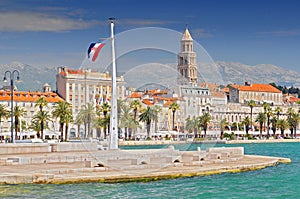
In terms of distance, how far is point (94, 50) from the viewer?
4369 cm

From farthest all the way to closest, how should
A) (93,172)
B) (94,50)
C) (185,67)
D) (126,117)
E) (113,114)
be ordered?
(185,67) < (126,117) < (113,114) < (94,50) < (93,172)

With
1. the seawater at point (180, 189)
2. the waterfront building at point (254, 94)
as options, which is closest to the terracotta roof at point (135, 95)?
the seawater at point (180, 189)

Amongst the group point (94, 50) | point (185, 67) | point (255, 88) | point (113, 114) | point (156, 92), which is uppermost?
point (255, 88)

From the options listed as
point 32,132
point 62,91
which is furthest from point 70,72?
point 32,132

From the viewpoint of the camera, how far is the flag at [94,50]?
Answer: 43.5m

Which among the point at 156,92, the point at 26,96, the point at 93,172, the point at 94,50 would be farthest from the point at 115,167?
the point at 26,96

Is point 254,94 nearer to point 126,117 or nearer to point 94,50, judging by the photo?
point 126,117

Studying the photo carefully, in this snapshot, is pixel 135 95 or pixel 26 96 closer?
pixel 135 95

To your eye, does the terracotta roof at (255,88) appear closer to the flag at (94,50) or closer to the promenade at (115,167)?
the promenade at (115,167)

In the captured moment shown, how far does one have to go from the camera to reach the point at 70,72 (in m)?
129

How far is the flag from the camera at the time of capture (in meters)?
43.5

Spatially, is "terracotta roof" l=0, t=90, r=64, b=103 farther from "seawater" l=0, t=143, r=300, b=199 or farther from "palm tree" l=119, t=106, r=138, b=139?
"seawater" l=0, t=143, r=300, b=199

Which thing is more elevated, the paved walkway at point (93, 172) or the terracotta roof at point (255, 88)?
the terracotta roof at point (255, 88)

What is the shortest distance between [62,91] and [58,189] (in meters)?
98.8
